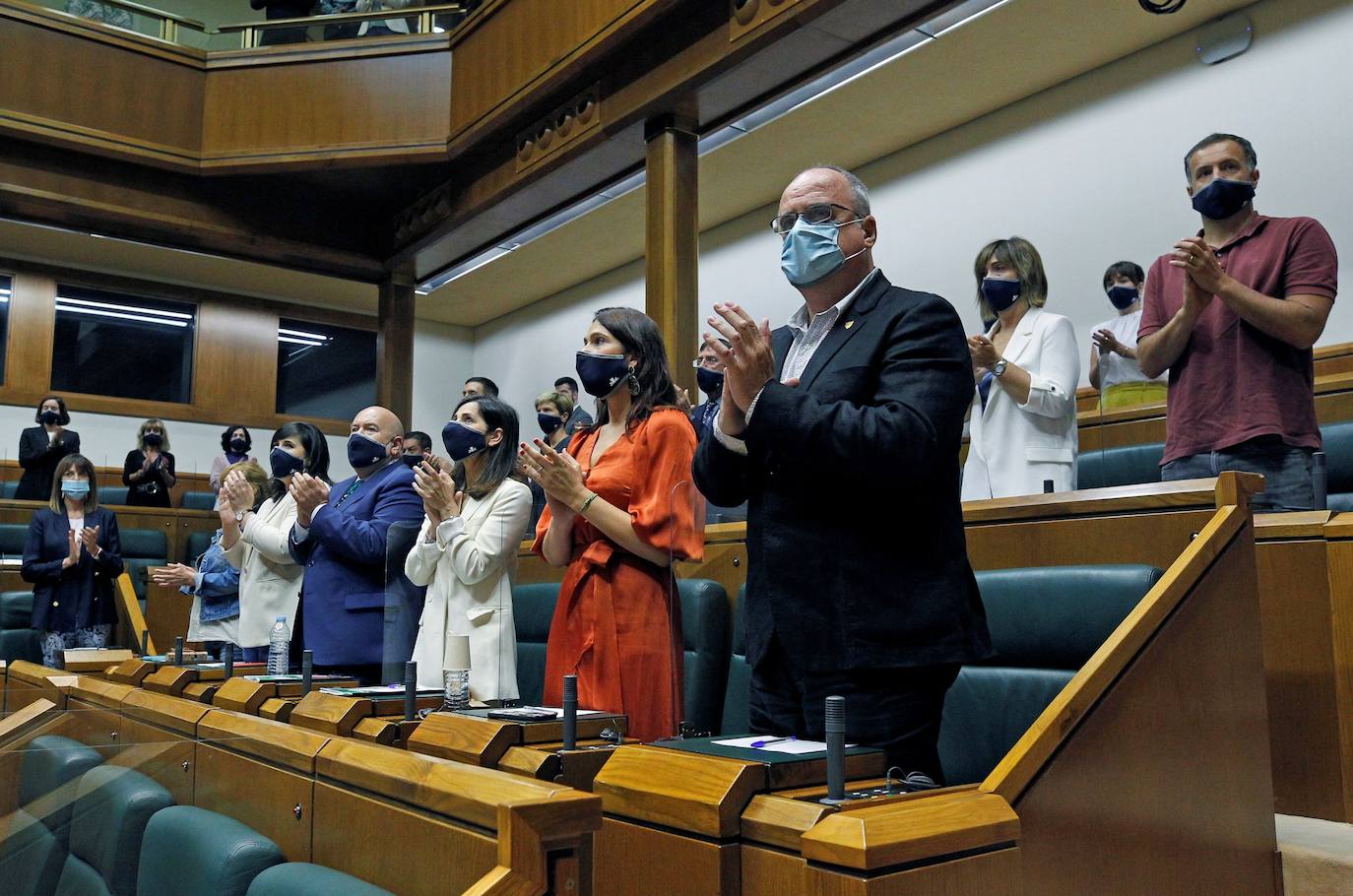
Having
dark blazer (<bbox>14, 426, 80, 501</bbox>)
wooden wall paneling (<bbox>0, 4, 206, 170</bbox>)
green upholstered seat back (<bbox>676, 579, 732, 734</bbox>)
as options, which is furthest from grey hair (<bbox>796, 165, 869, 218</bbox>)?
dark blazer (<bbox>14, 426, 80, 501</bbox>)

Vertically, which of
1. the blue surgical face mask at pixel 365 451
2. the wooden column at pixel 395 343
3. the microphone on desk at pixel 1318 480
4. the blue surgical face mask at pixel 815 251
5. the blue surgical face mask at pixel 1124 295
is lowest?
the microphone on desk at pixel 1318 480

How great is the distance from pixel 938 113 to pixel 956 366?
11.6ft

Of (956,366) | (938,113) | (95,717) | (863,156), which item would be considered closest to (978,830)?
(956,366)

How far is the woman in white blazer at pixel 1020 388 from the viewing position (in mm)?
1811

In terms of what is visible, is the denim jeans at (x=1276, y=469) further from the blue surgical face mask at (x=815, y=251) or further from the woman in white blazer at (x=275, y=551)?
the woman in white blazer at (x=275, y=551)

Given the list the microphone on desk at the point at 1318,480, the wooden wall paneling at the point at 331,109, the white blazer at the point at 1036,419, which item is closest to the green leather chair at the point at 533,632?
the white blazer at the point at 1036,419

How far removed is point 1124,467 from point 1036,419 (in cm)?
78

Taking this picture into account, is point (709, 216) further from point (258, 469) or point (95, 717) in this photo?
point (95, 717)

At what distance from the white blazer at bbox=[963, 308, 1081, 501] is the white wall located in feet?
6.40

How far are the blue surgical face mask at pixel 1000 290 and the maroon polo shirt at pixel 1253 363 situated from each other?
0.27 meters

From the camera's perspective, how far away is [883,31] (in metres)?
2.98

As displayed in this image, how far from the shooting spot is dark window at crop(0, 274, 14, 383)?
5887 mm

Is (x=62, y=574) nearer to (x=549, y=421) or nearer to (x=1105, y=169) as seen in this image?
(x=549, y=421)

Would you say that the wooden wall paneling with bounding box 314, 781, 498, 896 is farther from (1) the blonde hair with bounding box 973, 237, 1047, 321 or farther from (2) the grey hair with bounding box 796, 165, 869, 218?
(1) the blonde hair with bounding box 973, 237, 1047, 321
